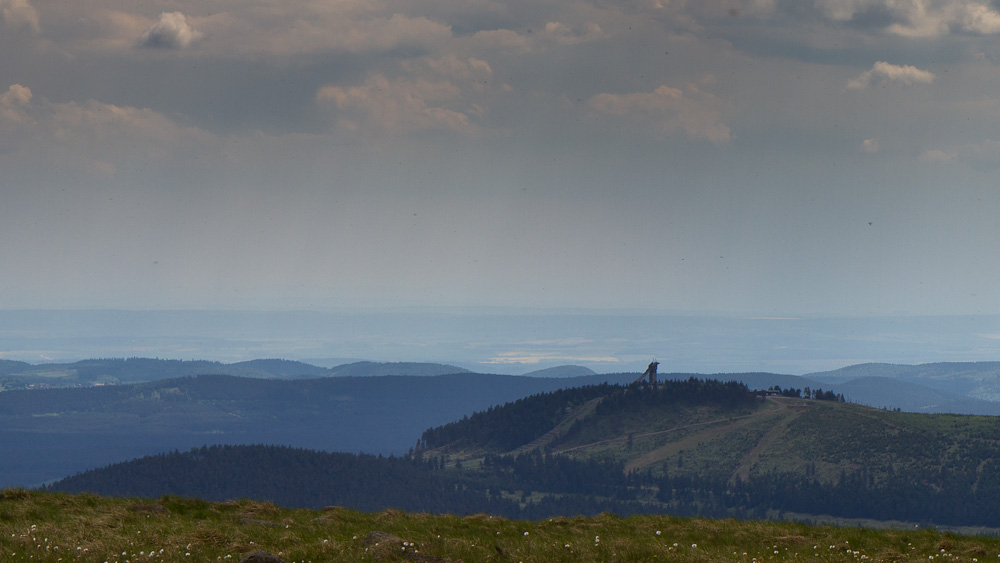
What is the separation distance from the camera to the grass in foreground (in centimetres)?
2706

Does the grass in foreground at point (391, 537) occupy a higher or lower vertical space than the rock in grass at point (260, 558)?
lower

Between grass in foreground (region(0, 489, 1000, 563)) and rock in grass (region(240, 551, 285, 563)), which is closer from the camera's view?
rock in grass (region(240, 551, 285, 563))

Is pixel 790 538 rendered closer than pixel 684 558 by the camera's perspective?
No

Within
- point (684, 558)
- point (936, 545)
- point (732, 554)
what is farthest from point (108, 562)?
point (936, 545)

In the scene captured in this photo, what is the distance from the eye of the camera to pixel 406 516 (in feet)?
122

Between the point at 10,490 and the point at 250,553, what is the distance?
17.9 metres

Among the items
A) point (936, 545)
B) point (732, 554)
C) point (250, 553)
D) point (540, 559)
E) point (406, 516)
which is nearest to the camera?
point (250, 553)

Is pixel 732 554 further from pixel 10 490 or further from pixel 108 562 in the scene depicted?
pixel 10 490

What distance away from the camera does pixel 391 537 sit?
28844mm

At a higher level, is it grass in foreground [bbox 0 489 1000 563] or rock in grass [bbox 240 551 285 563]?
rock in grass [bbox 240 551 285 563]

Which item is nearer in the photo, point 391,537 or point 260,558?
point 260,558

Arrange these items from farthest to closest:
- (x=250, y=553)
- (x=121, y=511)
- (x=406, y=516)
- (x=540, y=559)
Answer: (x=406, y=516) → (x=121, y=511) → (x=540, y=559) → (x=250, y=553)

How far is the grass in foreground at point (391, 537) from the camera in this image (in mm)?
27062

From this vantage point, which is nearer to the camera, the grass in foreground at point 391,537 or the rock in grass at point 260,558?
the rock in grass at point 260,558
